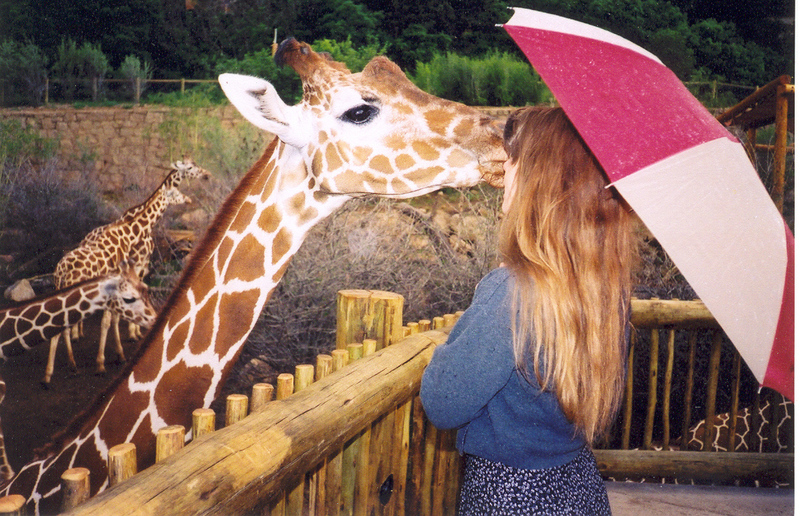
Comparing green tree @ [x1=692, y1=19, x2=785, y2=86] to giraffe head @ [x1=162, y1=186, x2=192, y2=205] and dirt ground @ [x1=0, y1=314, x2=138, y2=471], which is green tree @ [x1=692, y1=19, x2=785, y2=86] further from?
dirt ground @ [x1=0, y1=314, x2=138, y2=471]

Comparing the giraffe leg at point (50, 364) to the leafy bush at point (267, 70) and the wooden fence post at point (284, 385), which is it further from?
the wooden fence post at point (284, 385)

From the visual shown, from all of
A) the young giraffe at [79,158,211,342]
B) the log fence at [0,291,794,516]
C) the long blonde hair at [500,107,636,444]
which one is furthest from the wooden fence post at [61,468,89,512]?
the young giraffe at [79,158,211,342]

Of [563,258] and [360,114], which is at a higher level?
[360,114]

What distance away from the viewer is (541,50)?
3.16 feet

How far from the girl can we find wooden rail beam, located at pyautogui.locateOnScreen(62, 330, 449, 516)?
321 millimetres

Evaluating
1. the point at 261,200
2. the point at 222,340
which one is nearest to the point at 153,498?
the point at 222,340

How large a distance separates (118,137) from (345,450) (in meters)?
2.49

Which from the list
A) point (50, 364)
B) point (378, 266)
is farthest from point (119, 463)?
point (378, 266)

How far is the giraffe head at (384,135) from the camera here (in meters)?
2.10

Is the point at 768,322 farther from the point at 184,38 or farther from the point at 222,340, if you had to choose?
the point at 184,38

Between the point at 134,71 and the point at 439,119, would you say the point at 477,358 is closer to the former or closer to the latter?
the point at 439,119

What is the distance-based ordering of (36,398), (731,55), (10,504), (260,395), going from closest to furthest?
1. (10,504)
2. (260,395)
3. (36,398)
4. (731,55)

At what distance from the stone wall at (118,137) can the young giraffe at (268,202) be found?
61.2 inches

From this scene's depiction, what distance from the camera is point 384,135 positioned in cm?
216
